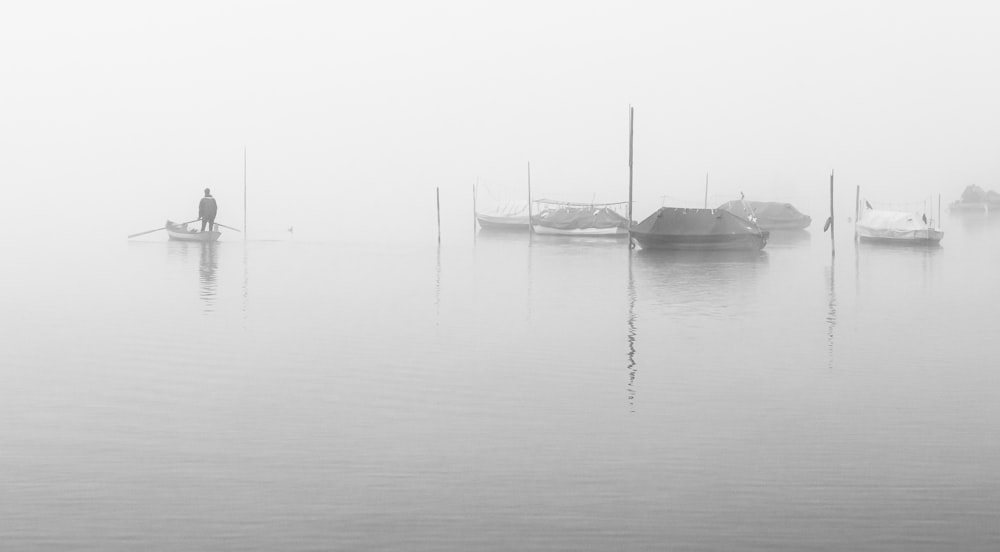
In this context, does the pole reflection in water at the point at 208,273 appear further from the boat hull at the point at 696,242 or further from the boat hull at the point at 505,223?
the boat hull at the point at 505,223

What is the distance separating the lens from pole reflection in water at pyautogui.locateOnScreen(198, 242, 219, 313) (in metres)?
29.2

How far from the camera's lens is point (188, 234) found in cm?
5878

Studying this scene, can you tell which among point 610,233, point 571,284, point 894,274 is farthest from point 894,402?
point 610,233

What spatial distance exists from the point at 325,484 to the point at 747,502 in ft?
10.2

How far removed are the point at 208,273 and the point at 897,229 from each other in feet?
129

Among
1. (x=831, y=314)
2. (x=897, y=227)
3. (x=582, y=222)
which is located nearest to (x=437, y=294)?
(x=831, y=314)

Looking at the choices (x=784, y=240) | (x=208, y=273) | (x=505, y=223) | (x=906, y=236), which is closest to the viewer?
(x=208, y=273)

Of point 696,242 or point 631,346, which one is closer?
point 631,346

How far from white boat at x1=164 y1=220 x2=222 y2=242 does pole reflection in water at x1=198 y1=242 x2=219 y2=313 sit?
0.29m

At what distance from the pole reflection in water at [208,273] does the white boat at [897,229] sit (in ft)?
104

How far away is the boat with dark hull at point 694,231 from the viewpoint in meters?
55.9

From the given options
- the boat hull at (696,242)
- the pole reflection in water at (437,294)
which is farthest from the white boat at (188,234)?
the boat hull at (696,242)

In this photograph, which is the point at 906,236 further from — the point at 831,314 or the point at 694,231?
the point at 831,314

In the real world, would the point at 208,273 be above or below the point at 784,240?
below
